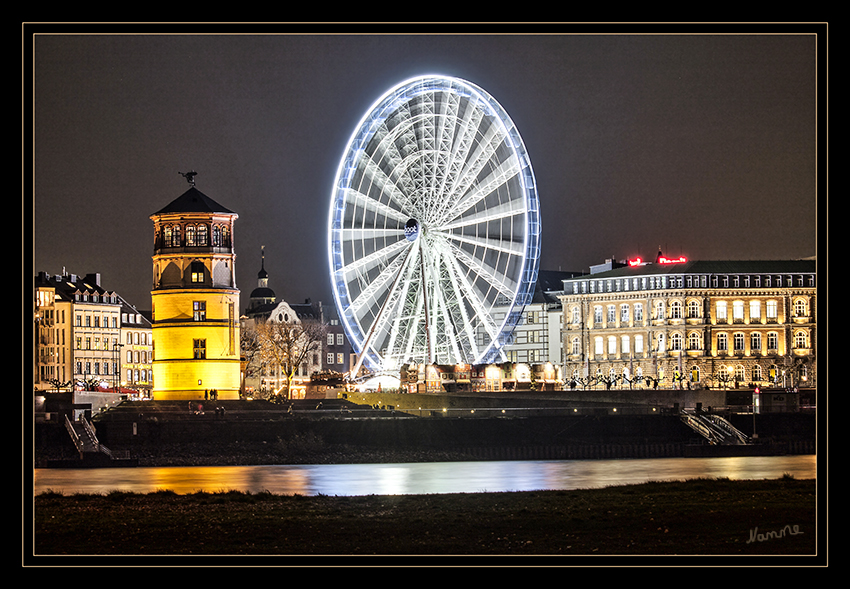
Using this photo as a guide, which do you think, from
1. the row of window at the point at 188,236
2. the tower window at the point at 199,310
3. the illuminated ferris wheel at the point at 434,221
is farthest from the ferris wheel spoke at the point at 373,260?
the tower window at the point at 199,310

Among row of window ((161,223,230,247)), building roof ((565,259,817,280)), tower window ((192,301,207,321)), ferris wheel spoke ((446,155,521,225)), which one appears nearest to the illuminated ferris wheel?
ferris wheel spoke ((446,155,521,225))

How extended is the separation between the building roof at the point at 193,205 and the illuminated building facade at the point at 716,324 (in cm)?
4809

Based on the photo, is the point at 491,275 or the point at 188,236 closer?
the point at 491,275

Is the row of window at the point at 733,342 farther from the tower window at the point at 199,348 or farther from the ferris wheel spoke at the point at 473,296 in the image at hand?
the tower window at the point at 199,348

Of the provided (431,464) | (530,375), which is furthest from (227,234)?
(530,375)

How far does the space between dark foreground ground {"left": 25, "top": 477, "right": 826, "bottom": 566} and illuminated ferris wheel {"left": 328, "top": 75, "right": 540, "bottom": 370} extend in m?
33.0

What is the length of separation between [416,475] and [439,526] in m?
26.9

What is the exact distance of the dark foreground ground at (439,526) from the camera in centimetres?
3238

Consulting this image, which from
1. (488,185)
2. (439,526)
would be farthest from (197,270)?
(439,526)

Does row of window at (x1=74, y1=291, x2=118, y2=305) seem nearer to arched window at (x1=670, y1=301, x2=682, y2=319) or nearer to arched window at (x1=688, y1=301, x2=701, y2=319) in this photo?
arched window at (x1=670, y1=301, x2=682, y2=319)

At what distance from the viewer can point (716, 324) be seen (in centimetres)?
12938

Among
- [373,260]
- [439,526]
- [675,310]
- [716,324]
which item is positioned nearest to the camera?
[439,526]

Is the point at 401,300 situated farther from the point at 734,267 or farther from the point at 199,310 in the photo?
the point at 734,267

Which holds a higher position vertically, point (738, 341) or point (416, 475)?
point (738, 341)
